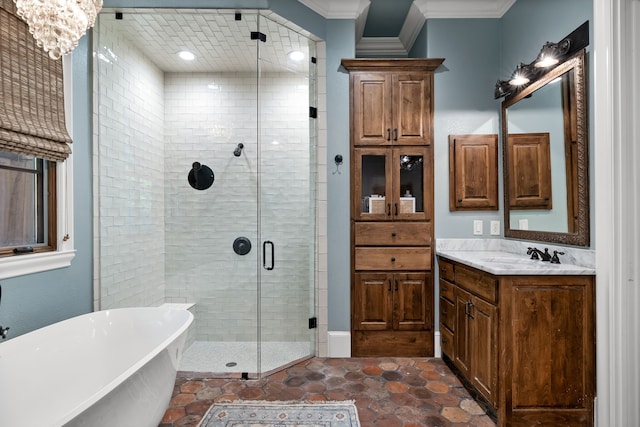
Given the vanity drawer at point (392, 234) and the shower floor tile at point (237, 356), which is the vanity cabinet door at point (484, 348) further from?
the shower floor tile at point (237, 356)

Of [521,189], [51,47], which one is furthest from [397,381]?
[51,47]

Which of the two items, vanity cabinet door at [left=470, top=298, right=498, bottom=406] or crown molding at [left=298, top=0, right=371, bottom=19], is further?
crown molding at [left=298, top=0, right=371, bottom=19]

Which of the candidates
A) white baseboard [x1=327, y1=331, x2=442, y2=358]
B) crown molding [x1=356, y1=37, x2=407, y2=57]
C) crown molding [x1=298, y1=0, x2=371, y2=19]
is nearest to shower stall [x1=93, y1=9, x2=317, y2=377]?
white baseboard [x1=327, y1=331, x2=442, y2=358]

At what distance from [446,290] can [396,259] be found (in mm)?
473

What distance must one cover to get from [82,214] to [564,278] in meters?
3.15

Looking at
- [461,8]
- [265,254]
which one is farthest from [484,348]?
[461,8]

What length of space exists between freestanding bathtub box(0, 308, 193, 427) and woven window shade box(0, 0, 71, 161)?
3.31 feet

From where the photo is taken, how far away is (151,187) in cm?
274

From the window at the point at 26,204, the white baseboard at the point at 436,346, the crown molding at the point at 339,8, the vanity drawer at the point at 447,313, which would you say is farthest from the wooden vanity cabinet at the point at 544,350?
the window at the point at 26,204

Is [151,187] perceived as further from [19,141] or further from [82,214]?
[19,141]

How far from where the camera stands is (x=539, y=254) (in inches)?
88.0

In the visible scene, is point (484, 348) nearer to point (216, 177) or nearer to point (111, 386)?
point (111, 386)

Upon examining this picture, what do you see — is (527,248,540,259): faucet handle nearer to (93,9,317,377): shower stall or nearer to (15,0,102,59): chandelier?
(93,9,317,377): shower stall

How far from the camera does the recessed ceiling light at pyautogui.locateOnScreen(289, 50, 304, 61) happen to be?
275cm
